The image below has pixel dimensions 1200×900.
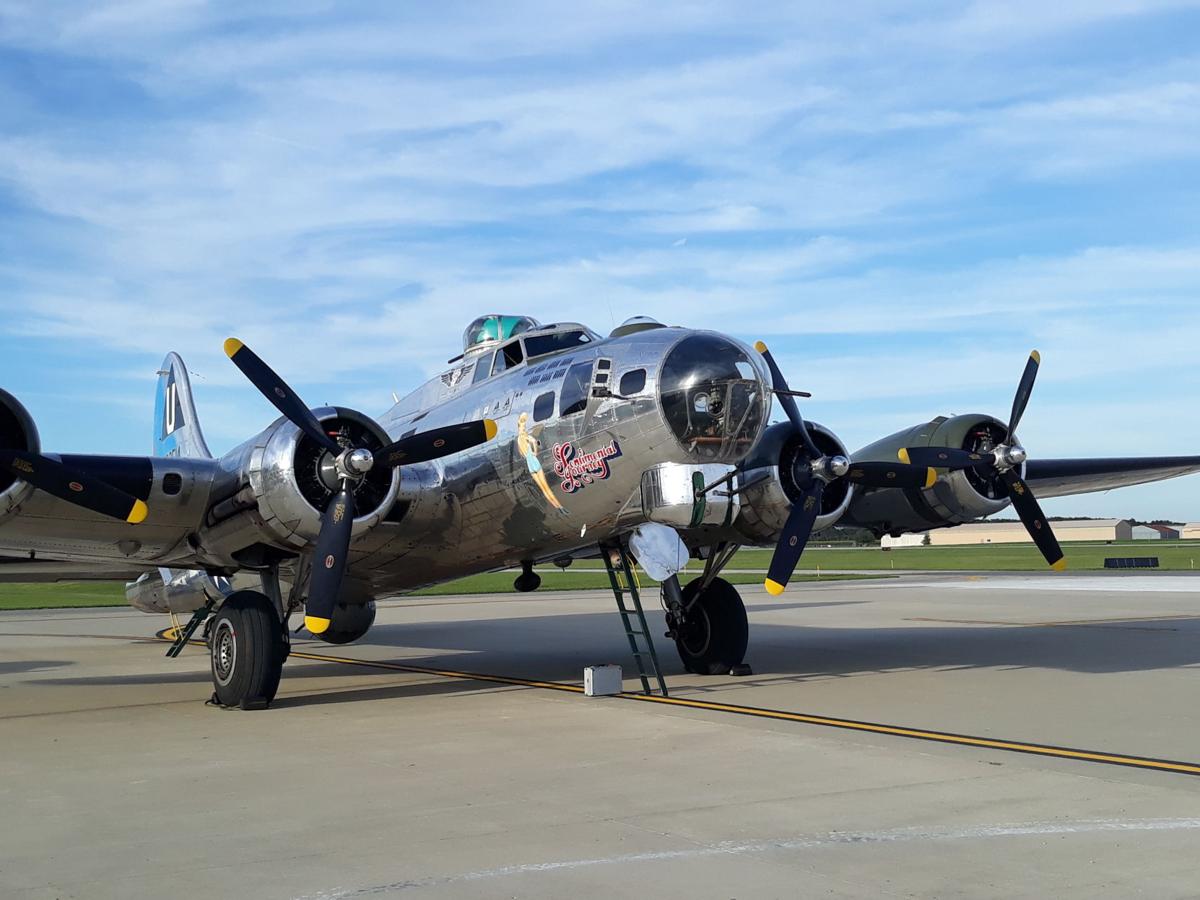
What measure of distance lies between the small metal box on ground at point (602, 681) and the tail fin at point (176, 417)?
32.5 ft

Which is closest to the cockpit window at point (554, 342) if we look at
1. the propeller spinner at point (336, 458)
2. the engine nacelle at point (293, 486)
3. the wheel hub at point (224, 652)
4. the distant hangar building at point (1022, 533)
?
the propeller spinner at point (336, 458)

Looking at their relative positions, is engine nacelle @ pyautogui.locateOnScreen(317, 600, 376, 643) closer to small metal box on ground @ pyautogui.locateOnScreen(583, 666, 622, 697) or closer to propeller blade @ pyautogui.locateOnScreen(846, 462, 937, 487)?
small metal box on ground @ pyautogui.locateOnScreen(583, 666, 622, 697)

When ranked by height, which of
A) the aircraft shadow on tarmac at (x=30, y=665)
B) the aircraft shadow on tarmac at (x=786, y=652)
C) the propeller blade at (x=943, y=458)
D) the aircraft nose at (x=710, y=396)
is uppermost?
the aircraft nose at (x=710, y=396)

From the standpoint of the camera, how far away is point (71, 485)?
11.1m

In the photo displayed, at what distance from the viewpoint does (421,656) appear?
63.3 feet

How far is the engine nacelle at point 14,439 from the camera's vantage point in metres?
11.1

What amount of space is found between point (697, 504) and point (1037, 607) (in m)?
18.8

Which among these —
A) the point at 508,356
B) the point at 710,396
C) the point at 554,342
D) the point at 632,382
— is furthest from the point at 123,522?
the point at 710,396

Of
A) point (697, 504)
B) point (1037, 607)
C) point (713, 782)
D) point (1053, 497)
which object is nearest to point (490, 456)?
point (697, 504)

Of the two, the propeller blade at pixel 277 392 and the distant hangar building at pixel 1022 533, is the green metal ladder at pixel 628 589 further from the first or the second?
the distant hangar building at pixel 1022 533

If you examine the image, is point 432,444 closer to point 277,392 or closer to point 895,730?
point 277,392

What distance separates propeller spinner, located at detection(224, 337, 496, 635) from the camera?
39.0 ft

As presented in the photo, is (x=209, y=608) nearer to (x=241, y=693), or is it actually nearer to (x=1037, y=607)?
(x=241, y=693)

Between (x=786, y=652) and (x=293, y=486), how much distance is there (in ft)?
29.8
